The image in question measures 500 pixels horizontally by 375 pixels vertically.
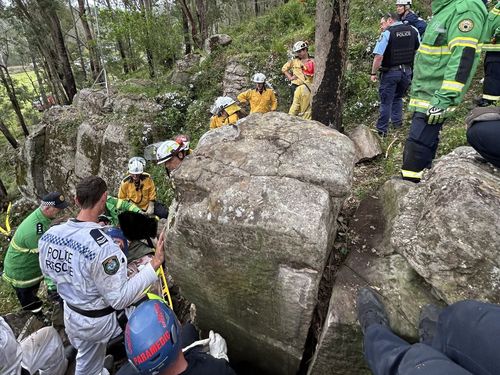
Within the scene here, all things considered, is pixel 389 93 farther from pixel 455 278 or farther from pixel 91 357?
pixel 91 357

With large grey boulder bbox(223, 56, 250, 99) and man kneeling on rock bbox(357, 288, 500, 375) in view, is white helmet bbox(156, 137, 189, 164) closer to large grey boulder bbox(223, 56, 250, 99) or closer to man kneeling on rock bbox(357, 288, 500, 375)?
man kneeling on rock bbox(357, 288, 500, 375)

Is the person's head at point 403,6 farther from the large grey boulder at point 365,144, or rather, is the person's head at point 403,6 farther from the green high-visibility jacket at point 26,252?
the green high-visibility jacket at point 26,252

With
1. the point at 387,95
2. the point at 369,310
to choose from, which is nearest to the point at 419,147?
the point at 369,310

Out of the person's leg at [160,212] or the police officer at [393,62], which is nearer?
the police officer at [393,62]

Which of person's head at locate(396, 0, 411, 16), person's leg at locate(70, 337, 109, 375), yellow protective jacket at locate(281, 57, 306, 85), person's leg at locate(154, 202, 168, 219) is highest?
person's head at locate(396, 0, 411, 16)

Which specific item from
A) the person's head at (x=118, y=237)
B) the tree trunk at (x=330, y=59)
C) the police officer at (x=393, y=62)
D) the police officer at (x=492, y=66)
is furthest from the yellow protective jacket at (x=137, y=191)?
the police officer at (x=492, y=66)

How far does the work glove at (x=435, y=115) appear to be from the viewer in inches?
127

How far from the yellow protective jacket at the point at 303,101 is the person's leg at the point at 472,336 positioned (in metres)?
5.05

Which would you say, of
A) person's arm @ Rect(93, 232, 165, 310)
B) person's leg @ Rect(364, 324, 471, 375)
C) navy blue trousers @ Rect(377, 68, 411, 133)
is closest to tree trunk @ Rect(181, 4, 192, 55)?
navy blue trousers @ Rect(377, 68, 411, 133)

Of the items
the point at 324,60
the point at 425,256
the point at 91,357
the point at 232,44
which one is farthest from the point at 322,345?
the point at 232,44

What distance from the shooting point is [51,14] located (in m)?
17.2

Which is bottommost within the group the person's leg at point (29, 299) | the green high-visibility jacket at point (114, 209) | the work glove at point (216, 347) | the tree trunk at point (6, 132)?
the tree trunk at point (6, 132)

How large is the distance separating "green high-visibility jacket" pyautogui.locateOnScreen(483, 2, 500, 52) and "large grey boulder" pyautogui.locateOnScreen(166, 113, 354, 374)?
330 cm

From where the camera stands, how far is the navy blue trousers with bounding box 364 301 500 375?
163 centimetres
